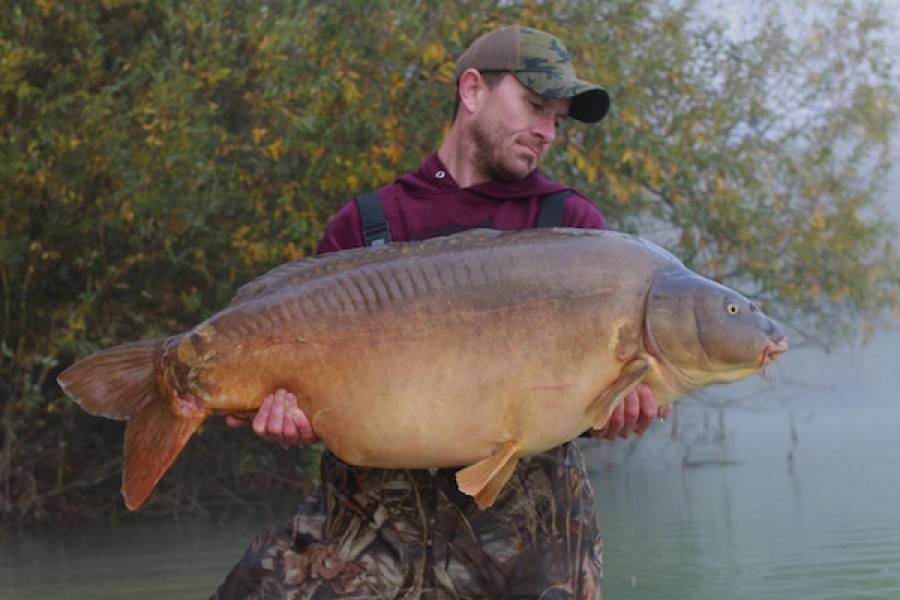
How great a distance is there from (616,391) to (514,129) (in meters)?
0.96

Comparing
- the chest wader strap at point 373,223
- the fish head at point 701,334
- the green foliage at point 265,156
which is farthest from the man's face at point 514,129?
the green foliage at point 265,156

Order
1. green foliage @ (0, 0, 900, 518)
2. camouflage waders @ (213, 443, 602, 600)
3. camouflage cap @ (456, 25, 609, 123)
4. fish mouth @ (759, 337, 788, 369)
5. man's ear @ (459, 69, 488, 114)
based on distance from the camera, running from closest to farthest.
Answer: fish mouth @ (759, 337, 788, 369) < camouflage waders @ (213, 443, 602, 600) < camouflage cap @ (456, 25, 609, 123) < man's ear @ (459, 69, 488, 114) < green foliage @ (0, 0, 900, 518)

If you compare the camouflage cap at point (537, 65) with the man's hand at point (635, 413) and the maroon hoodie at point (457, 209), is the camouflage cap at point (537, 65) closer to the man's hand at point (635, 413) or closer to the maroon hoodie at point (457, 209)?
the maroon hoodie at point (457, 209)

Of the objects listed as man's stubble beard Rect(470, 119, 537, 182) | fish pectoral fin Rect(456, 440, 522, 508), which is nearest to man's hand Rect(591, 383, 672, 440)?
fish pectoral fin Rect(456, 440, 522, 508)

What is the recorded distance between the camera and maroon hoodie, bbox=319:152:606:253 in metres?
3.98

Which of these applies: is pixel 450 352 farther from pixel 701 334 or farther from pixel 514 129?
pixel 514 129

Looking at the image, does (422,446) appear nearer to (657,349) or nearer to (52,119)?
(657,349)

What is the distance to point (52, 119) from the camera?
9.96 m

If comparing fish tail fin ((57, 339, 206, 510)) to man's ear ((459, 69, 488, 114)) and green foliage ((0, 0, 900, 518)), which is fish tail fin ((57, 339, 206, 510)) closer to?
man's ear ((459, 69, 488, 114))

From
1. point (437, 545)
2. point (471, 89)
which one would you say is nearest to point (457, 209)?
point (471, 89)

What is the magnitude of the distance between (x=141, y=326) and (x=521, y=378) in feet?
26.5

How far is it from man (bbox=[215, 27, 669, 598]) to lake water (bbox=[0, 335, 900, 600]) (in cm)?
314

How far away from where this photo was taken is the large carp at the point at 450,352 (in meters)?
3.38

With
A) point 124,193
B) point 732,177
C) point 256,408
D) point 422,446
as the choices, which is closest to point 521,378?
point 422,446
